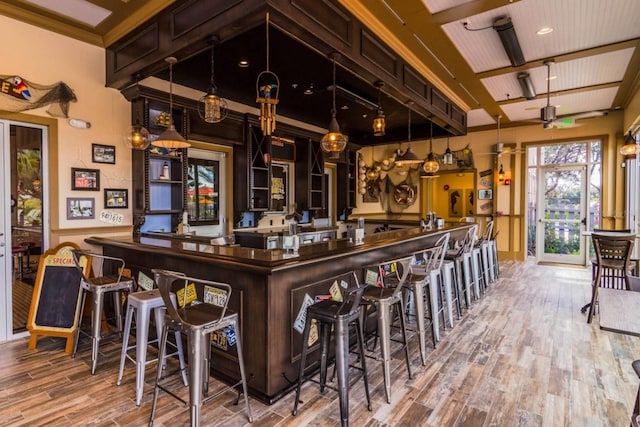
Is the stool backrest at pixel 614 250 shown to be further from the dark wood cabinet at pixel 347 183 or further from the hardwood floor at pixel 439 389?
the dark wood cabinet at pixel 347 183

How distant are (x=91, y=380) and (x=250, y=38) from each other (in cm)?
331

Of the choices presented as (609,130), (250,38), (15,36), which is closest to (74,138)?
(15,36)

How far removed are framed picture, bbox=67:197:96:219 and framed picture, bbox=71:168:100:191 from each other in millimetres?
128

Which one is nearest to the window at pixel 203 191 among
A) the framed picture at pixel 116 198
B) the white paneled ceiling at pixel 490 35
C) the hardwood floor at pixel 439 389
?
the framed picture at pixel 116 198

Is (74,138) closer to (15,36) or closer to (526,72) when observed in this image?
→ (15,36)

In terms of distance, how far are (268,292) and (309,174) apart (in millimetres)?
4527

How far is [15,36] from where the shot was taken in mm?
3342

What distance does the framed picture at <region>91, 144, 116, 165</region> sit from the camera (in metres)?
3.86

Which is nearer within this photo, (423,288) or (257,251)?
(257,251)

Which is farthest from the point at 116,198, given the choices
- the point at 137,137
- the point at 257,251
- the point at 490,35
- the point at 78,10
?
the point at 490,35

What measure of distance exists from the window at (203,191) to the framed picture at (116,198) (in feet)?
3.24

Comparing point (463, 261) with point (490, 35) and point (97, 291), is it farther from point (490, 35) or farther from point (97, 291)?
point (97, 291)

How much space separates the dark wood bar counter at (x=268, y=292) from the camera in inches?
90.7

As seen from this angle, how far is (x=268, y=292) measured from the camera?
2.27 m
